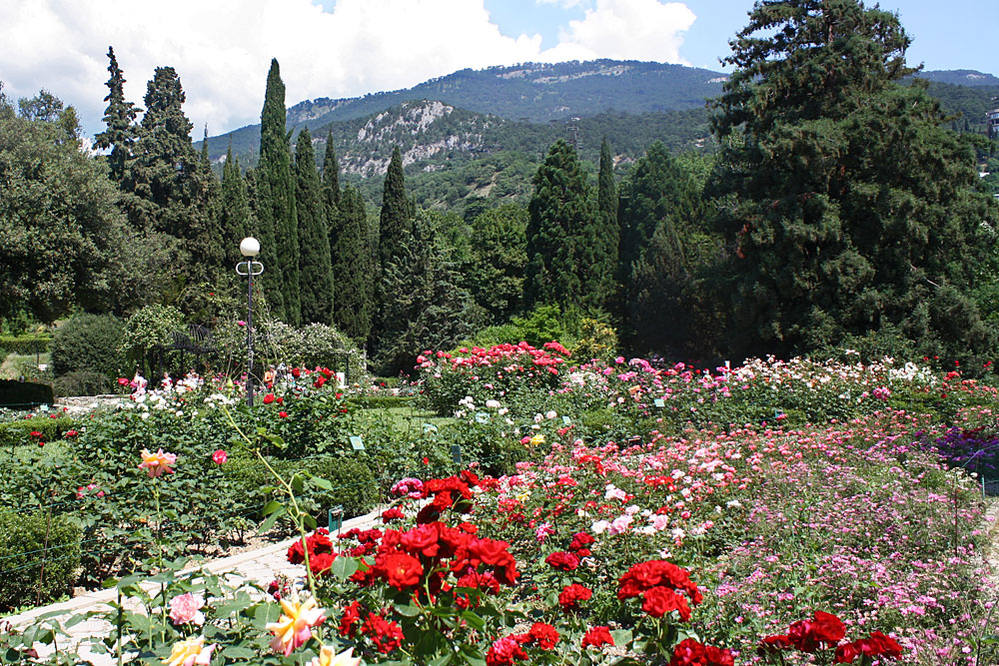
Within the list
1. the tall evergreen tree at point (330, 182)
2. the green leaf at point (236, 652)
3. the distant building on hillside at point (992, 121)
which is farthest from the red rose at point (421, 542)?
the distant building on hillside at point (992, 121)

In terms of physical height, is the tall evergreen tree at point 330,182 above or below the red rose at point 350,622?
above

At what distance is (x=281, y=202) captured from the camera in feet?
77.8

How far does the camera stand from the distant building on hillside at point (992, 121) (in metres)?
52.5

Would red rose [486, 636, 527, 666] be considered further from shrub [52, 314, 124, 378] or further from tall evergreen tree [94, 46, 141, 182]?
tall evergreen tree [94, 46, 141, 182]

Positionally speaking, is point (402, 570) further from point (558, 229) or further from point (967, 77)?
point (967, 77)

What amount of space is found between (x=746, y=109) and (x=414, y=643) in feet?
→ 53.4

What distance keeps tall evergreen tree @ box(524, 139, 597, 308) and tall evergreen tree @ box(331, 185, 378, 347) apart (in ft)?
22.3

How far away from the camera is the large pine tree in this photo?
→ 13.9m

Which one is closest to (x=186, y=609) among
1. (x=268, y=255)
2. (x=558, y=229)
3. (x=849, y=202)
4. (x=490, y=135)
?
(x=849, y=202)

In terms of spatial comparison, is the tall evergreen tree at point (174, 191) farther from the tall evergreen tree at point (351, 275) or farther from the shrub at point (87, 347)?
the tall evergreen tree at point (351, 275)

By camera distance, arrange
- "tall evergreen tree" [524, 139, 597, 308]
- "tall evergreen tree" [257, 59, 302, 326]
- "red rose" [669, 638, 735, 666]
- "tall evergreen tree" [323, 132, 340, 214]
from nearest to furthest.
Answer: "red rose" [669, 638, 735, 666]
"tall evergreen tree" [524, 139, 597, 308]
"tall evergreen tree" [257, 59, 302, 326]
"tall evergreen tree" [323, 132, 340, 214]

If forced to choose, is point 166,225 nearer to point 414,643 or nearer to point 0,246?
point 0,246

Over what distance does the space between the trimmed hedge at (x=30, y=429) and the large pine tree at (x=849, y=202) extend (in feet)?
40.1

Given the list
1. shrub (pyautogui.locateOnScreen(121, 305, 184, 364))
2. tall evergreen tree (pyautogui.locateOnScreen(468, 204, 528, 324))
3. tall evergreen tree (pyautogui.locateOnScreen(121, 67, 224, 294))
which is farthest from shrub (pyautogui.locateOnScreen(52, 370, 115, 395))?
tall evergreen tree (pyautogui.locateOnScreen(468, 204, 528, 324))
